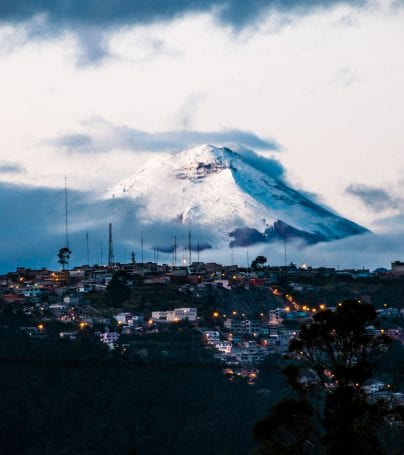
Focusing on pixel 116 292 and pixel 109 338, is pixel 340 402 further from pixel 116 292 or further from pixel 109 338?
pixel 116 292

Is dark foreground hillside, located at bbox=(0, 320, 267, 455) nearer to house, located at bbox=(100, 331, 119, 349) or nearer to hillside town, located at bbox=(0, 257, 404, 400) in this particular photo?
house, located at bbox=(100, 331, 119, 349)

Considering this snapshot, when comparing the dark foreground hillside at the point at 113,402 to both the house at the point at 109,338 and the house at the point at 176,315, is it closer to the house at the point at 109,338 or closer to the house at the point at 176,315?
the house at the point at 109,338

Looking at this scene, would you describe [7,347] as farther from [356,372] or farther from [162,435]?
[356,372]

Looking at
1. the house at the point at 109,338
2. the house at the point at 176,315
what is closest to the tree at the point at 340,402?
the house at the point at 109,338

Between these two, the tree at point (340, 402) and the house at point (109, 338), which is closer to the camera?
the tree at point (340, 402)

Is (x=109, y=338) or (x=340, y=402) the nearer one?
(x=340, y=402)

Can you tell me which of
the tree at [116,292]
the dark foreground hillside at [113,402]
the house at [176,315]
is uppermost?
the tree at [116,292]

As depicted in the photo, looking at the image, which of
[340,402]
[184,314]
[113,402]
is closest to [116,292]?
[184,314]

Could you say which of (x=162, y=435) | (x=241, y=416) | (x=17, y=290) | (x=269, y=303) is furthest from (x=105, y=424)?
(x=269, y=303)
